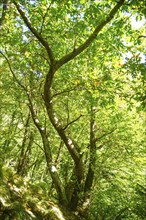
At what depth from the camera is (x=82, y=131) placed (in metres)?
14.0

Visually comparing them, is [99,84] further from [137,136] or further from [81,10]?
[137,136]

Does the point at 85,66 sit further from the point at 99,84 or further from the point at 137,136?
the point at 137,136

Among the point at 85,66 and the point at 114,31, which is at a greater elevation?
the point at 85,66

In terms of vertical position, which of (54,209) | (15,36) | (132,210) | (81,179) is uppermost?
(15,36)

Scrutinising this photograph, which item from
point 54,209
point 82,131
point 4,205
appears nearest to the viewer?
point 4,205

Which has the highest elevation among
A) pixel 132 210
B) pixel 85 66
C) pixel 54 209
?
pixel 85 66

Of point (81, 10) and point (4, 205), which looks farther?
point (81, 10)

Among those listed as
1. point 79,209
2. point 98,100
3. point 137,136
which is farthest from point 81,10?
point 79,209

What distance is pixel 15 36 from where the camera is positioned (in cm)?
873

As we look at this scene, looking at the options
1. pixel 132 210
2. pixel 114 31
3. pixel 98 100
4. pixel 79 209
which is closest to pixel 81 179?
pixel 79 209

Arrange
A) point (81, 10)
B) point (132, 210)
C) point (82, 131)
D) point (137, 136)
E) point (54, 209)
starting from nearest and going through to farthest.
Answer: point (81, 10)
point (54, 209)
point (132, 210)
point (137, 136)
point (82, 131)

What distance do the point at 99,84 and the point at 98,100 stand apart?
562 millimetres

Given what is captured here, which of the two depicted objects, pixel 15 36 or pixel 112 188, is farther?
pixel 112 188

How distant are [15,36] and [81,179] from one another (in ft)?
21.9
